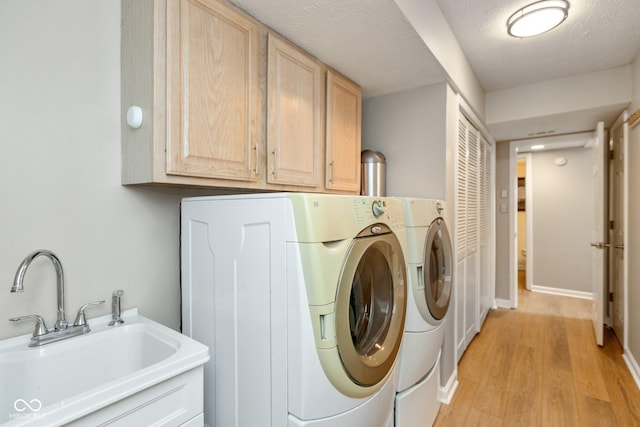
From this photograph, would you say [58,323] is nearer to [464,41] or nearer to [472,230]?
[464,41]

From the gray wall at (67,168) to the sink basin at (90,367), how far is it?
0.13m

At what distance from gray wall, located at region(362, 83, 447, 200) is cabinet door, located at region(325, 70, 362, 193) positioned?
0.29 metres

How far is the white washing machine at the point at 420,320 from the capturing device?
1468 millimetres

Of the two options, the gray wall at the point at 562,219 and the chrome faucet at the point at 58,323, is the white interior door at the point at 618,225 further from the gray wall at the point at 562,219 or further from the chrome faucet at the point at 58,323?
the chrome faucet at the point at 58,323

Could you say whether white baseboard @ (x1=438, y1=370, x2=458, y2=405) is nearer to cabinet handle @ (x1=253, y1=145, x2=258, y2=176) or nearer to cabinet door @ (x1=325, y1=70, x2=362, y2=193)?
cabinet door @ (x1=325, y1=70, x2=362, y2=193)

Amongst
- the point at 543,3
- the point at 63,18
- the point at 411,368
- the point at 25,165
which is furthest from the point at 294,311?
the point at 543,3

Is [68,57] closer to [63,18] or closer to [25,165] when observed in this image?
[63,18]

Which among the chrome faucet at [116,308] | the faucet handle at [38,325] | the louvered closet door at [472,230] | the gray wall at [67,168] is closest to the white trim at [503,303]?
the louvered closet door at [472,230]

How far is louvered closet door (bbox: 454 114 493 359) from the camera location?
2424mm

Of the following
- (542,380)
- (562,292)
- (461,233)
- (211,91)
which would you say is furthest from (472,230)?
(562,292)

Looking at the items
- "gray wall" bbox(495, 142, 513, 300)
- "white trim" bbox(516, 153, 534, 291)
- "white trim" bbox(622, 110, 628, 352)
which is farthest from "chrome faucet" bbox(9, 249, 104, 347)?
"white trim" bbox(516, 153, 534, 291)

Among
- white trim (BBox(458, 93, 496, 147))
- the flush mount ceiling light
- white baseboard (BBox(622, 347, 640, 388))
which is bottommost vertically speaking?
white baseboard (BBox(622, 347, 640, 388))

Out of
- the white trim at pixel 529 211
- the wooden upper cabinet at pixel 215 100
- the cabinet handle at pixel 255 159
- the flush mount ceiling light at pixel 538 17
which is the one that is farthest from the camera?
the white trim at pixel 529 211

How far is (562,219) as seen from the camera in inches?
179
